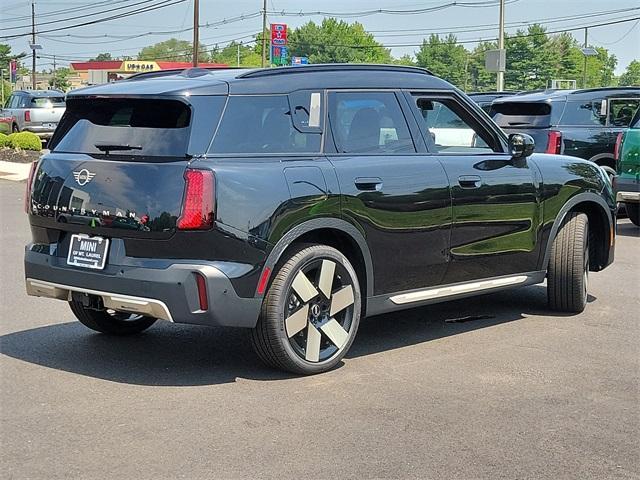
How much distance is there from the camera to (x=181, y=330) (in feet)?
22.3

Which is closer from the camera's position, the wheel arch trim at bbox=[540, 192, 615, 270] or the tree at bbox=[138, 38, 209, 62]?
the wheel arch trim at bbox=[540, 192, 615, 270]

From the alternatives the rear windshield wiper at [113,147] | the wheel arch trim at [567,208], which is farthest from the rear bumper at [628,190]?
the rear windshield wiper at [113,147]

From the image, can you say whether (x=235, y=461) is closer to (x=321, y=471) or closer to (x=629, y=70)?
(x=321, y=471)

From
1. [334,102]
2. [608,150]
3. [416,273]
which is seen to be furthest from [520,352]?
[608,150]

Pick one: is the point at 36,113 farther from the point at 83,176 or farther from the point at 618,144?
the point at 83,176

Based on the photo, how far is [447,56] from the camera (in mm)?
136500

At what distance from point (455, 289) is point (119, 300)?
2.41 meters

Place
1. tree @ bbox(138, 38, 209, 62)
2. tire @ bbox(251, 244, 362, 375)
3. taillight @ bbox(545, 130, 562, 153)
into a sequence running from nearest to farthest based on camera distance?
tire @ bbox(251, 244, 362, 375) → taillight @ bbox(545, 130, 562, 153) → tree @ bbox(138, 38, 209, 62)

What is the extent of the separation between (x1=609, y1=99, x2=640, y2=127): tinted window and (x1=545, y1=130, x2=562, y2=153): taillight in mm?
1003

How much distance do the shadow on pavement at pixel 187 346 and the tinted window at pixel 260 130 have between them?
135 cm

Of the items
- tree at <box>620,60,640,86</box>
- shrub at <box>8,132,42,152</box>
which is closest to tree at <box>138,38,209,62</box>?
tree at <box>620,60,640,86</box>

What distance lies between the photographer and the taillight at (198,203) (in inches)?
201

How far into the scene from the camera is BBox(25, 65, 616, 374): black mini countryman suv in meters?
5.19

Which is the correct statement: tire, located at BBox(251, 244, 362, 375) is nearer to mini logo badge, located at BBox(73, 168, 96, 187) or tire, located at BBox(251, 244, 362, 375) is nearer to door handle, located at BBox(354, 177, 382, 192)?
door handle, located at BBox(354, 177, 382, 192)
